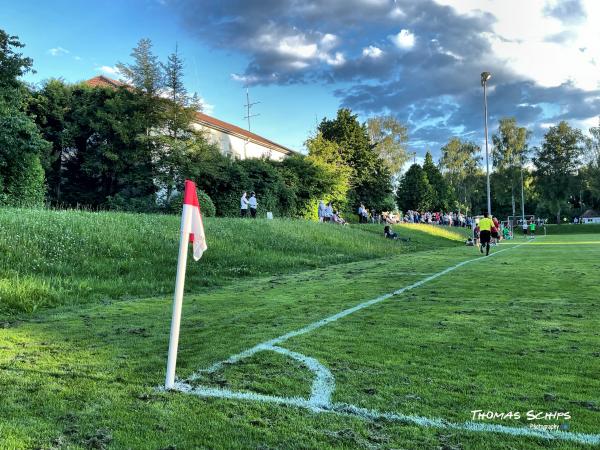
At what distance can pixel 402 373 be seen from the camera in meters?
4.70

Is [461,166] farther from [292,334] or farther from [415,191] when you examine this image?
[292,334]

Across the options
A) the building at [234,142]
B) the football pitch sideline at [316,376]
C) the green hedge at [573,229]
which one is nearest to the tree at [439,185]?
the green hedge at [573,229]

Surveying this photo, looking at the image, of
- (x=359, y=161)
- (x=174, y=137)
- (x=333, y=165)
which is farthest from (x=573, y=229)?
(x=174, y=137)

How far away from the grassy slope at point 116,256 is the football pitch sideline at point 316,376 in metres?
2.12

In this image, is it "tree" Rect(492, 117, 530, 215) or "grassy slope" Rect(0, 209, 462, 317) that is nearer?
"grassy slope" Rect(0, 209, 462, 317)

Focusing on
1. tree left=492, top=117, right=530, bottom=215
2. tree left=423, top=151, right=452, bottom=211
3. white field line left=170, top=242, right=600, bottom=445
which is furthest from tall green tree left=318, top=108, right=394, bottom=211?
white field line left=170, top=242, right=600, bottom=445

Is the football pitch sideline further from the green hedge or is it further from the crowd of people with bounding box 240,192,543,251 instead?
the green hedge

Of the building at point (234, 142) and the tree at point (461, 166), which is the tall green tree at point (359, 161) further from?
the tree at point (461, 166)

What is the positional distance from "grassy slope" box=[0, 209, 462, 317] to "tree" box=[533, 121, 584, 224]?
78999 millimetres

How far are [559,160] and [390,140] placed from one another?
34386mm

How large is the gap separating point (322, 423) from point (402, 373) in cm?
139

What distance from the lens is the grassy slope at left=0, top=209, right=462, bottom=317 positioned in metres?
10.4

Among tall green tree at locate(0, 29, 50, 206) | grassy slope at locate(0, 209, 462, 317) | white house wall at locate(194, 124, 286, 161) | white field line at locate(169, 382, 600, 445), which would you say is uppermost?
white house wall at locate(194, 124, 286, 161)

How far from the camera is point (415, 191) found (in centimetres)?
7919
